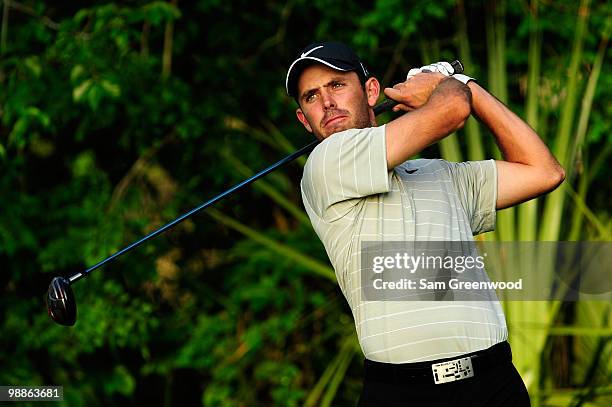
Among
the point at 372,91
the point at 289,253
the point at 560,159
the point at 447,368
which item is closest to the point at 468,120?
the point at 560,159

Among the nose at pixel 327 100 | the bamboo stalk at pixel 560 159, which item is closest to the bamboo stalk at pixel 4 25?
the bamboo stalk at pixel 560 159

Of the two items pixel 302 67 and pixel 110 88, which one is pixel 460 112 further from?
pixel 110 88

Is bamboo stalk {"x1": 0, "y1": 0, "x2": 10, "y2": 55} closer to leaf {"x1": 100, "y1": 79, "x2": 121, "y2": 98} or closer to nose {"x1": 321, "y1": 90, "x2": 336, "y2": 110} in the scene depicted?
leaf {"x1": 100, "y1": 79, "x2": 121, "y2": 98}

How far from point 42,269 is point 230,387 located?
121cm

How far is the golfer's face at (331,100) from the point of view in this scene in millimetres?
3090

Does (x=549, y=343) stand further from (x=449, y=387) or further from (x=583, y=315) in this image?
(x=449, y=387)

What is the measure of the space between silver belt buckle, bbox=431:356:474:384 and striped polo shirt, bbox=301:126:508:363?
0.07ft

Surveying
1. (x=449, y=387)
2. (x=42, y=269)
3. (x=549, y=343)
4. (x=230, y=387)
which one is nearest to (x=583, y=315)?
(x=549, y=343)

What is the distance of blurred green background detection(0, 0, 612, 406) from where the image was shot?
555cm

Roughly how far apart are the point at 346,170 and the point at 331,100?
36cm

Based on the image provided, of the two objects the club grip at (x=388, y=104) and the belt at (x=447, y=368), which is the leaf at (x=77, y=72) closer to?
the club grip at (x=388, y=104)

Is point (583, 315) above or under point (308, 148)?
under

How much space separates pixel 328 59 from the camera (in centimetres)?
313

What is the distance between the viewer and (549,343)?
15.3ft
